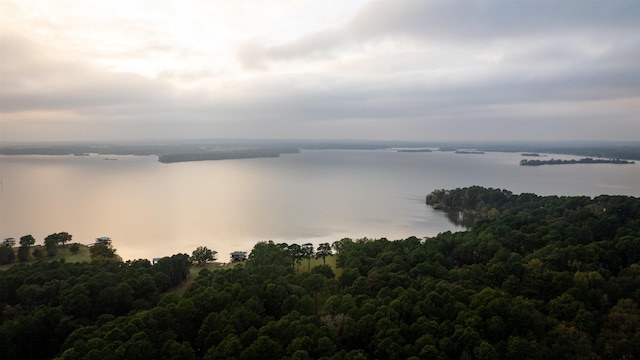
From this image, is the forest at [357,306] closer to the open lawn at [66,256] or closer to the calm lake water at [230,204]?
the open lawn at [66,256]

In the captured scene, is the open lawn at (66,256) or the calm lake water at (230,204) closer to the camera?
the open lawn at (66,256)

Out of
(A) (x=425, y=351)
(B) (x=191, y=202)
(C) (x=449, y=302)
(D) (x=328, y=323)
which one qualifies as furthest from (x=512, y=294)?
(B) (x=191, y=202)

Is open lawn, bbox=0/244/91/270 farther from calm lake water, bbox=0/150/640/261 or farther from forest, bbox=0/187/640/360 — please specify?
forest, bbox=0/187/640/360

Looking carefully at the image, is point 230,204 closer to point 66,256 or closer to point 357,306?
→ point 66,256

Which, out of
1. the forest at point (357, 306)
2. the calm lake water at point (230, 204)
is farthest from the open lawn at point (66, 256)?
the forest at point (357, 306)

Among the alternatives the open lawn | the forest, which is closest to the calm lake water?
the open lawn
